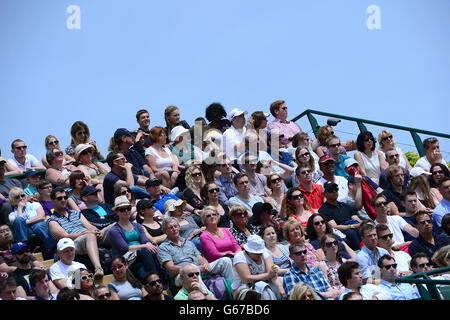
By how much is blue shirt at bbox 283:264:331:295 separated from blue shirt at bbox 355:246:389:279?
73 centimetres

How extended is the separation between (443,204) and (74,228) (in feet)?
17.4

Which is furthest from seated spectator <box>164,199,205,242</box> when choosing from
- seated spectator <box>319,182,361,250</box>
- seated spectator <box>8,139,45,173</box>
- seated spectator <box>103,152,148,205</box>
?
seated spectator <box>8,139,45,173</box>

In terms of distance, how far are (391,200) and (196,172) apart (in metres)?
2.90

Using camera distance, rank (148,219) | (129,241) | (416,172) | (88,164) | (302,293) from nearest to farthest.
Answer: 1. (302,293)
2. (129,241)
3. (148,219)
4. (88,164)
5. (416,172)

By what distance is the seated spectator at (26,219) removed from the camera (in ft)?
38.3

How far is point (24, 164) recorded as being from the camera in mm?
14359

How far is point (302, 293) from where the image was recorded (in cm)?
1028

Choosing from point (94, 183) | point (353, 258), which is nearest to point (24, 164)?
point (94, 183)

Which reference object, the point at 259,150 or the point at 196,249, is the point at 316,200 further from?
the point at 196,249

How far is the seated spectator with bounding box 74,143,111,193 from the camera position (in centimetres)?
1353

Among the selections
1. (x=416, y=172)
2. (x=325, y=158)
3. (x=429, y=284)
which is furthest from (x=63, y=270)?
(x=416, y=172)

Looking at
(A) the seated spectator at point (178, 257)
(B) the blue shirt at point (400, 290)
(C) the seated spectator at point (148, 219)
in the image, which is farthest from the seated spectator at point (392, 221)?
(C) the seated spectator at point (148, 219)

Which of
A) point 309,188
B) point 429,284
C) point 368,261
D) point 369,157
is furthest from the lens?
point 369,157

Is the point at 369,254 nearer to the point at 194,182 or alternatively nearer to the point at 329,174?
the point at 329,174
